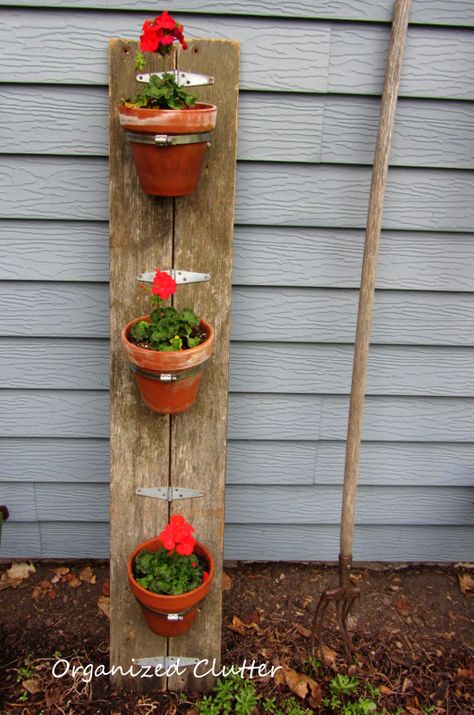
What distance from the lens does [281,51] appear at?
2.03 metres

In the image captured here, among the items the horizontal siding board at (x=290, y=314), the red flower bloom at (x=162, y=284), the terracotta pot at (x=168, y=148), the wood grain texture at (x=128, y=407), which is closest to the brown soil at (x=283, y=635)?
the wood grain texture at (x=128, y=407)

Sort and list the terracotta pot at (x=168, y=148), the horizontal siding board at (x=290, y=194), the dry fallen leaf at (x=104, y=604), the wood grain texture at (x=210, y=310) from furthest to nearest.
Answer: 1. the dry fallen leaf at (x=104, y=604)
2. the horizontal siding board at (x=290, y=194)
3. the wood grain texture at (x=210, y=310)
4. the terracotta pot at (x=168, y=148)

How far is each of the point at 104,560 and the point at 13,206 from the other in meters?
1.49

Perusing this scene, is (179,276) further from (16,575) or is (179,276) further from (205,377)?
(16,575)

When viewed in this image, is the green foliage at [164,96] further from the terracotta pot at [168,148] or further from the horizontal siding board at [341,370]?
the horizontal siding board at [341,370]

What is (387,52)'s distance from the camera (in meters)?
2.04

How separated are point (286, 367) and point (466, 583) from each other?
1242mm

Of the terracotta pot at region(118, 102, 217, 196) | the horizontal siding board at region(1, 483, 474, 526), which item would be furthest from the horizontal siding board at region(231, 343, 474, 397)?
the terracotta pot at region(118, 102, 217, 196)

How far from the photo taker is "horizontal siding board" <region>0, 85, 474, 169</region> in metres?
2.06

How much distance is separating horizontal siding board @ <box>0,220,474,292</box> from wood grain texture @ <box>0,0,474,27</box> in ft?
2.18

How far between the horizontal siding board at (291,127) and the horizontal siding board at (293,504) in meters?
1.29

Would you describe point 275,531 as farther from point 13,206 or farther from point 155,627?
point 13,206

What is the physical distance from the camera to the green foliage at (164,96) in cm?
166

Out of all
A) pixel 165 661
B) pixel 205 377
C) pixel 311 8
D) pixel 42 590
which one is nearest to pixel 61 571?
pixel 42 590
